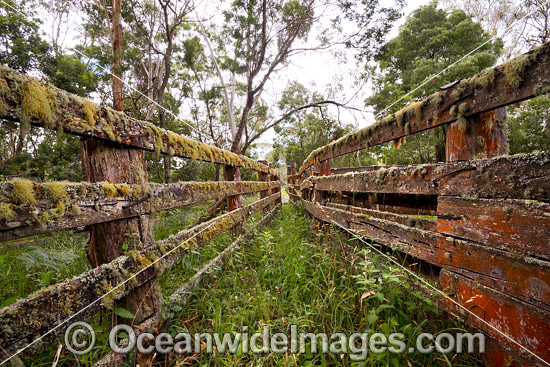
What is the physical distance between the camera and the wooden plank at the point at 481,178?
1.02m

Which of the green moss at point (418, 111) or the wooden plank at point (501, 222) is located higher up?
the green moss at point (418, 111)

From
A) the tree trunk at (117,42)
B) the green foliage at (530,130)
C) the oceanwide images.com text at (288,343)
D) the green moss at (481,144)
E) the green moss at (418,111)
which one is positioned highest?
the tree trunk at (117,42)

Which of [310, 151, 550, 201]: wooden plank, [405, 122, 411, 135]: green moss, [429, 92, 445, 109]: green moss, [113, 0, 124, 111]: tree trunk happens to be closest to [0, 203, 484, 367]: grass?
[310, 151, 550, 201]: wooden plank

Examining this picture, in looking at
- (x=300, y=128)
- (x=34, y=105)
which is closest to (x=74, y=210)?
(x=34, y=105)

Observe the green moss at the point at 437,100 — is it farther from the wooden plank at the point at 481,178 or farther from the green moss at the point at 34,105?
the green moss at the point at 34,105

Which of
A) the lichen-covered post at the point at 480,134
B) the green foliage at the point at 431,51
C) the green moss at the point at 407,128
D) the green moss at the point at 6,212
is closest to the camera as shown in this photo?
the green moss at the point at 6,212

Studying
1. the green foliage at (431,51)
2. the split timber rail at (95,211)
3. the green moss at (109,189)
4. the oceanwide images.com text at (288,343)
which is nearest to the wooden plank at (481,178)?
the oceanwide images.com text at (288,343)

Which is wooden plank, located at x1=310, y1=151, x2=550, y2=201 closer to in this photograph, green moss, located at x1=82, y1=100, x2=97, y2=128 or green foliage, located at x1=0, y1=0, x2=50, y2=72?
green moss, located at x1=82, y1=100, x2=97, y2=128

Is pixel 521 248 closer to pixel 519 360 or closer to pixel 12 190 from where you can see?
pixel 519 360

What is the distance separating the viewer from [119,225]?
147 centimetres

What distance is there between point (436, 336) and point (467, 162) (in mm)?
1100

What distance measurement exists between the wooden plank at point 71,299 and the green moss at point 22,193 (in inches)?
16.2

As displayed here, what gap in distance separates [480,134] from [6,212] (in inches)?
91.0

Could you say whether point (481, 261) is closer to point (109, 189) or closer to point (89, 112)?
point (109, 189)
